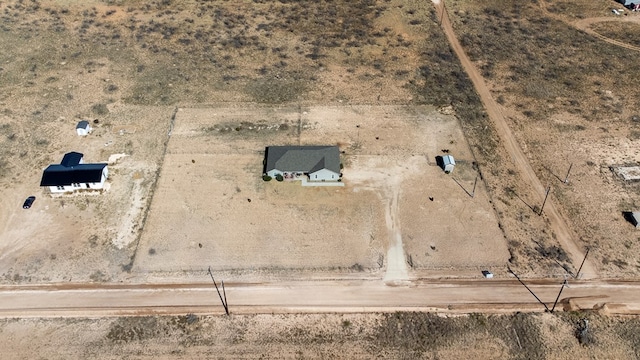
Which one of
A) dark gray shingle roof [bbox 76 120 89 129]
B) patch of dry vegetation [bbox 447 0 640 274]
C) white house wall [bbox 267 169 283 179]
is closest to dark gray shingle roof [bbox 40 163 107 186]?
dark gray shingle roof [bbox 76 120 89 129]

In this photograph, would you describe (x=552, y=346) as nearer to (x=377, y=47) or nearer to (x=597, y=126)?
(x=597, y=126)

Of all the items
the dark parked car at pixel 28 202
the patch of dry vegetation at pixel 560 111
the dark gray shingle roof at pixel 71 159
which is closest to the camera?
the patch of dry vegetation at pixel 560 111

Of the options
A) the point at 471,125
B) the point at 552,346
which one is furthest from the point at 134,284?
the point at 471,125

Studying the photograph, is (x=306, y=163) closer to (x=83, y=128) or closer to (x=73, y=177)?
(x=73, y=177)

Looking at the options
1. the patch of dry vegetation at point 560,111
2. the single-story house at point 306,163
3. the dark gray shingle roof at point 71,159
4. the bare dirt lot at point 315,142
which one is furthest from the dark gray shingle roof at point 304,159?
the dark gray shingle roof at point 71,159

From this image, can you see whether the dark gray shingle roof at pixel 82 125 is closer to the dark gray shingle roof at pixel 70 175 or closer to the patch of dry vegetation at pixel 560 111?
the dark gray shingle roof at pixel 70 175
